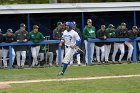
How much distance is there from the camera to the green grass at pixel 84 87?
11.4m

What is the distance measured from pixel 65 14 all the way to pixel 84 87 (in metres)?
9.57

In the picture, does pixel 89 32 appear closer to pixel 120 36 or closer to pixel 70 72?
pixel 120 36

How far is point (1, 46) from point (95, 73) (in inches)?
179

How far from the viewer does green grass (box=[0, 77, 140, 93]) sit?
11450mm

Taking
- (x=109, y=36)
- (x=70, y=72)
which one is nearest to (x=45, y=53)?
(x=70, y=72)

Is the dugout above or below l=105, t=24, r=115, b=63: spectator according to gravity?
above

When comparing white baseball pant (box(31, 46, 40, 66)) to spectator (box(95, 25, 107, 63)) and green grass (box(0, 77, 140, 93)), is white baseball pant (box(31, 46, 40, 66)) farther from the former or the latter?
green grass (box(0, 77, 140, 93))

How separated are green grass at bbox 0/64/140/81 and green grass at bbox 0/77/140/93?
5.90ft

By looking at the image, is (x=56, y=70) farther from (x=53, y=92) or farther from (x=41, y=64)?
(x=53, y=92)

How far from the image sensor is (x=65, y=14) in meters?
21.3

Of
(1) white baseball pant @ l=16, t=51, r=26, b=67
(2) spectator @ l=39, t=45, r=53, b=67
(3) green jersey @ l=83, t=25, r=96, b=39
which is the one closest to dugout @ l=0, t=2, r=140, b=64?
(3) green jersey @ l=83, t=25, r=96, b=39

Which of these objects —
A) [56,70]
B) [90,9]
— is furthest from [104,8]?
[56,70]

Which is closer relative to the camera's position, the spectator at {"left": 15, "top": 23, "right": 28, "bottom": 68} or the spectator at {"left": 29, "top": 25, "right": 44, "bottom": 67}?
the spectator at {"left": 15, "top": 23, "right": 28, "bottom": 68}

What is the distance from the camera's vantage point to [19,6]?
1928cm
